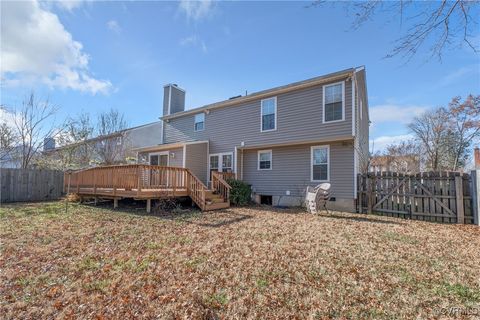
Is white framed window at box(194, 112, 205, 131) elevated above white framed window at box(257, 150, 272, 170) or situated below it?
above

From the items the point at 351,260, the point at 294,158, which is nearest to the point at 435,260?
the point at 351,260

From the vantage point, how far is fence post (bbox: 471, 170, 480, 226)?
6.99 m

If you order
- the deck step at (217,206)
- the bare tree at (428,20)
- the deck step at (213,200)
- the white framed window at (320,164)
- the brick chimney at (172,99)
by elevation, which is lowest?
Answer: the deck step at (217,206)

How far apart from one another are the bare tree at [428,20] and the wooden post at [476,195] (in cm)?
561

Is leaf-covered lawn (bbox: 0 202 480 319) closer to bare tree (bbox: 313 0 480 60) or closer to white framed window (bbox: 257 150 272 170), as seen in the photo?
bare tree (bbox: 313 0 480 60)

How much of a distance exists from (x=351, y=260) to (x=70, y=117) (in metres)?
18.0

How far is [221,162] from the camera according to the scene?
12.9m

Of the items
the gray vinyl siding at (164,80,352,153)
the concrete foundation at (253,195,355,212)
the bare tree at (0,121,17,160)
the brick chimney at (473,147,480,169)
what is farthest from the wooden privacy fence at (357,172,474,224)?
the bare tree at (0,121,17,160)

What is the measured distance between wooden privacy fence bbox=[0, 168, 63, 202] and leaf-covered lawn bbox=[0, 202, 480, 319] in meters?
6.73

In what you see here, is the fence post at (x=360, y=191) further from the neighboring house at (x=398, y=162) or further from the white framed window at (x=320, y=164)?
the neighboring house at (x=398, y=162)

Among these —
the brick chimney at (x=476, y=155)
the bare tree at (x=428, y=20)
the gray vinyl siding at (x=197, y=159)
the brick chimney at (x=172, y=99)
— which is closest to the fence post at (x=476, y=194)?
the bare tree at (x=428, y=20)

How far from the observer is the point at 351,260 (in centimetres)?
383

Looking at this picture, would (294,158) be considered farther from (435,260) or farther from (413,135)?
(413,135)

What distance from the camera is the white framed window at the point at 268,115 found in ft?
36.8
